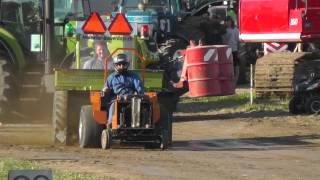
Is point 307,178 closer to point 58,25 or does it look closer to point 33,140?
point 33,140

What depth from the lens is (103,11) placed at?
2655cm

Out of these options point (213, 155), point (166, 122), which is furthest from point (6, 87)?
point (213, 155)

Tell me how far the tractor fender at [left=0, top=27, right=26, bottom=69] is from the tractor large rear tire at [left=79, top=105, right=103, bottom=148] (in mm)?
4477

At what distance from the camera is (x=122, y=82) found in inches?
545

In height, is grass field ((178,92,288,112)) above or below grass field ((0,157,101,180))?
above

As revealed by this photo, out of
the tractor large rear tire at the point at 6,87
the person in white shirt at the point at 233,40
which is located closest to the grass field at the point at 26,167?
the tractor large rear tire at the point at 6,87

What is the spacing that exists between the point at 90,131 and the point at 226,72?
11.9 ft

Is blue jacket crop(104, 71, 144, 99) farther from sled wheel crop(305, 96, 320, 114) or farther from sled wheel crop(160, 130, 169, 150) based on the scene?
sled wheel crop(305, 96, 320, 114)

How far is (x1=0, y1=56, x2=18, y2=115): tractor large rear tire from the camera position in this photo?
17.5 meters

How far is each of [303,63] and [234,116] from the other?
2523 mm

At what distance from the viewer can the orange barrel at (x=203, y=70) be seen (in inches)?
626

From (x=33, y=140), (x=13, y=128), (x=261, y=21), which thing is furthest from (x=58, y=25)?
(x=261, y=21)

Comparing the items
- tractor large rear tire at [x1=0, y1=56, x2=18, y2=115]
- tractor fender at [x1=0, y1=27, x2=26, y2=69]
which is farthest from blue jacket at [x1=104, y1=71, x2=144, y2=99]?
tractor fender at [x1=0, y1=27, x2=26, y2=69]

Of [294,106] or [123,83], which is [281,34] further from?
[123,83]
